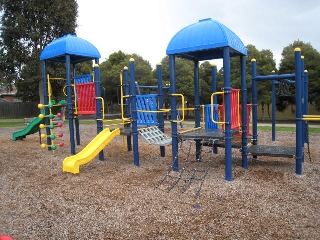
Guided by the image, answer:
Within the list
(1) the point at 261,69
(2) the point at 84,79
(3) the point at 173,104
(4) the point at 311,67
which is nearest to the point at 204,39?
(3) the point at 173,104

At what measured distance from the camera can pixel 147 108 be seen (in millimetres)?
7898

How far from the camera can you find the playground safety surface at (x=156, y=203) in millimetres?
3820

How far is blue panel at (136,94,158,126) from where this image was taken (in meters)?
7.81

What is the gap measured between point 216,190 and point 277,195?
105 cm

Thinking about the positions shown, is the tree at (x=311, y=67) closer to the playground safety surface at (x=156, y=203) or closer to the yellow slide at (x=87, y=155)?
the playground safety surface at (x=156, y=203)

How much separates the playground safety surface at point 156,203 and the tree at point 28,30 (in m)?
16.9

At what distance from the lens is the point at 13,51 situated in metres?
21.9

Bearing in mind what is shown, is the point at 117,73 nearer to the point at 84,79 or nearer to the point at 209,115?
the point at 84,79

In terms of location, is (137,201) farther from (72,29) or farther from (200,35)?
(72,29)

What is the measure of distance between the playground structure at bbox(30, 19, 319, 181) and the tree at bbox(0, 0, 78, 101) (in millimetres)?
14325

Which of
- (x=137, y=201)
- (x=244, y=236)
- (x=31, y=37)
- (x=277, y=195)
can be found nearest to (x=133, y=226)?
(x=137, y=201)

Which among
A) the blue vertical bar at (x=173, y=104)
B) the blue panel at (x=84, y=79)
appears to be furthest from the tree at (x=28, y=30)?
the blue vertical bar at (x=173, y=104)

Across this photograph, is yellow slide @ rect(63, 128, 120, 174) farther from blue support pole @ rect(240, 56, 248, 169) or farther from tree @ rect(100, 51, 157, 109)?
tree @ rect(100, 51, 157, 109)

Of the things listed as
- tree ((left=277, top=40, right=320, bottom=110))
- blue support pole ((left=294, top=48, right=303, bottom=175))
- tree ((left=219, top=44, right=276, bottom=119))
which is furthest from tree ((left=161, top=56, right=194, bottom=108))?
blue support pole ((left=294, top=48, right=303, bottom=175))
